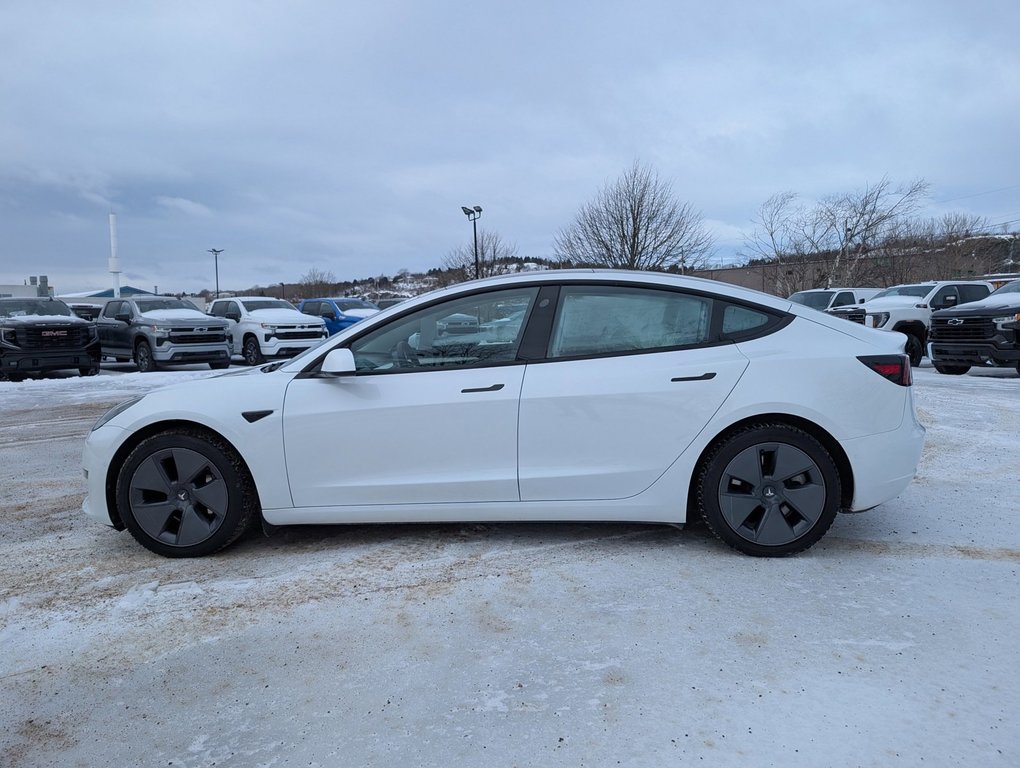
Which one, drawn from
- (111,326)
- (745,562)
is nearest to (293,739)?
(745,562)

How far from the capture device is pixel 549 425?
352 cm

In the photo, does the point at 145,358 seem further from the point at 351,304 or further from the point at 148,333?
the point at 351,304

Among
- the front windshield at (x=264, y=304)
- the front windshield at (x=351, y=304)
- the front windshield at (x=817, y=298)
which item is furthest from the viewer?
the front windshield at (x=351, y=304)

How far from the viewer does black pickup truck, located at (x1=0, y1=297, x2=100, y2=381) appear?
43.1 ft

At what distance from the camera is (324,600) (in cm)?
321

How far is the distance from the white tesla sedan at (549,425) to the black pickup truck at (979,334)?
31.2ft

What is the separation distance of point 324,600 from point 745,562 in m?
2.09

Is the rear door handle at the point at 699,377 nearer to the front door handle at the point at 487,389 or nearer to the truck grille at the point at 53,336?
the front door handle at the point at 487,389

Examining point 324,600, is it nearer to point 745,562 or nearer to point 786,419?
point 745,562

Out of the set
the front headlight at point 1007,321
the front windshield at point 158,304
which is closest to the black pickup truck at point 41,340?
the front windshield at point 158,304

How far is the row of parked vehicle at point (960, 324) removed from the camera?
11172mm

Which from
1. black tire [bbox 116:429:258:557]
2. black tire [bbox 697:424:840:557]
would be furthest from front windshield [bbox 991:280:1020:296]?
black tire [bbox 116:429:258:557]

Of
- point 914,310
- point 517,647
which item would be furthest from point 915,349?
point 517,647

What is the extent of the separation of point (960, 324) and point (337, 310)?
52.6 ft
